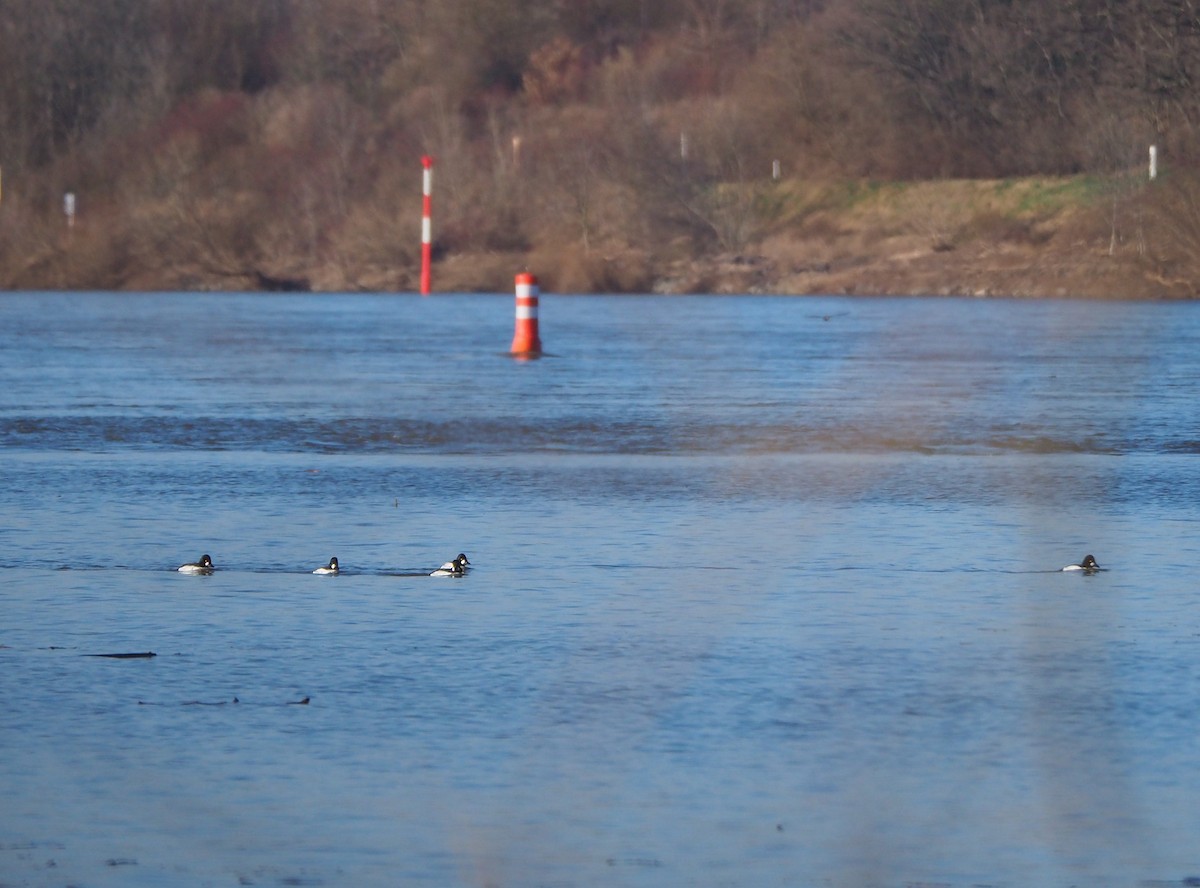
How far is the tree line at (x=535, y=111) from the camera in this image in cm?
5934

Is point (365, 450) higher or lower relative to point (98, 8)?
lower

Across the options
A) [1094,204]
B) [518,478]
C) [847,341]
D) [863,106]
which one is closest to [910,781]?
[518,478]

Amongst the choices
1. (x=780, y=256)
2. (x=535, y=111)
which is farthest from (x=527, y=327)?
(x=535, y=111)

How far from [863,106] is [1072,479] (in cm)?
5639

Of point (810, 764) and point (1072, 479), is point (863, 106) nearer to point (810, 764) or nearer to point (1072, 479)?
point (1072, 479)

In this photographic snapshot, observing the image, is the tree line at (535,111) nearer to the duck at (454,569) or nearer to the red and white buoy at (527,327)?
the red and white buoy at (527,327)

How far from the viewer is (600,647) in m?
6.75

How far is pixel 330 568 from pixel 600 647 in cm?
184

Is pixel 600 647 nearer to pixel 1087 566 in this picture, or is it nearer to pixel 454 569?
pixel 454 569

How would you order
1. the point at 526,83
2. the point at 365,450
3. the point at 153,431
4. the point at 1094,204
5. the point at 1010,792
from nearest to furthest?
the point at 1010,792, the point at 365,450, the point at 153,431, the point at 1094,204, the point at 526,83

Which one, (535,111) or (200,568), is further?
(535,111)

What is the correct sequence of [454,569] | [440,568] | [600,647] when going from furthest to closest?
[440,568] → [454,569] → [600,647]

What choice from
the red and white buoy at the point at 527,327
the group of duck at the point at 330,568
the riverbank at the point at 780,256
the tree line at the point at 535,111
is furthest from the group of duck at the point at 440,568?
the tree line at the point at 535,111

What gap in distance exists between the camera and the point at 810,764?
5.23 metres
